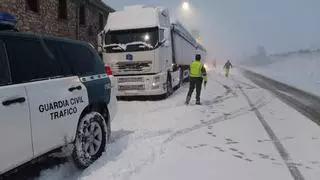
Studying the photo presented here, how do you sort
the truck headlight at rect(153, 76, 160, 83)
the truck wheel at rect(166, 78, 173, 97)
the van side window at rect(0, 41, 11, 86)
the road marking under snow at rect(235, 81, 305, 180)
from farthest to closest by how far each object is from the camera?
1. the truck wheel at rect(166, 78, 173, 97)
2. the truck headlight at rect(153, 76, 160, 83)
3. the road marking under snow at rect(235, 81, 305, 180)
4. the van side window at rect(0, 41, 11, 86)

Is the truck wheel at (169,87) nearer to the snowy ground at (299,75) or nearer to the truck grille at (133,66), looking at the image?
the truck grille at (133,66)

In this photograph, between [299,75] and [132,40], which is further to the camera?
[299,75]

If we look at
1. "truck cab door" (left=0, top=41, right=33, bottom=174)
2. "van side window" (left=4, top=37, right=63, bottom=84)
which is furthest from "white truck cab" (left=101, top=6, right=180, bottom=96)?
"truck cab door" (left=0, top=41, right=33, bottom=174)

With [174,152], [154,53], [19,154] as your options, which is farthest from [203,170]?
[154,53]

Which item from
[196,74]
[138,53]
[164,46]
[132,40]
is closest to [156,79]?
[138,53]

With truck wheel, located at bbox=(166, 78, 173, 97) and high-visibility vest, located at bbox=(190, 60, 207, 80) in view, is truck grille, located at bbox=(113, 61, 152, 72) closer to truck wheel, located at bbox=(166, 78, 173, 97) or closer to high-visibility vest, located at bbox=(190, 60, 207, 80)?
truck wheel, located at bbox=(166, 78, 173, 97)

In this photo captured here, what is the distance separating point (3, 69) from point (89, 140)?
2098 millimetres

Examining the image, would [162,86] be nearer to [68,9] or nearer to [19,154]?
[68,9]

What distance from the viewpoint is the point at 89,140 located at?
5984 millimetres

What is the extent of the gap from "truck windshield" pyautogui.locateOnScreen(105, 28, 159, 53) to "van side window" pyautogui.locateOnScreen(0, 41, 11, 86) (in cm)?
1135

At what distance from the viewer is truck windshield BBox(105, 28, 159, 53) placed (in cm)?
1560

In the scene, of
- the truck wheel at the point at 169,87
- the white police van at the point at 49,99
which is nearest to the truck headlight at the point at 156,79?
the truck wheel at the point at 169,87

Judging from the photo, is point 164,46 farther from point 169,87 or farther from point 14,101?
point 14,101

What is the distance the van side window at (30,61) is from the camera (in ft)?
14.5
